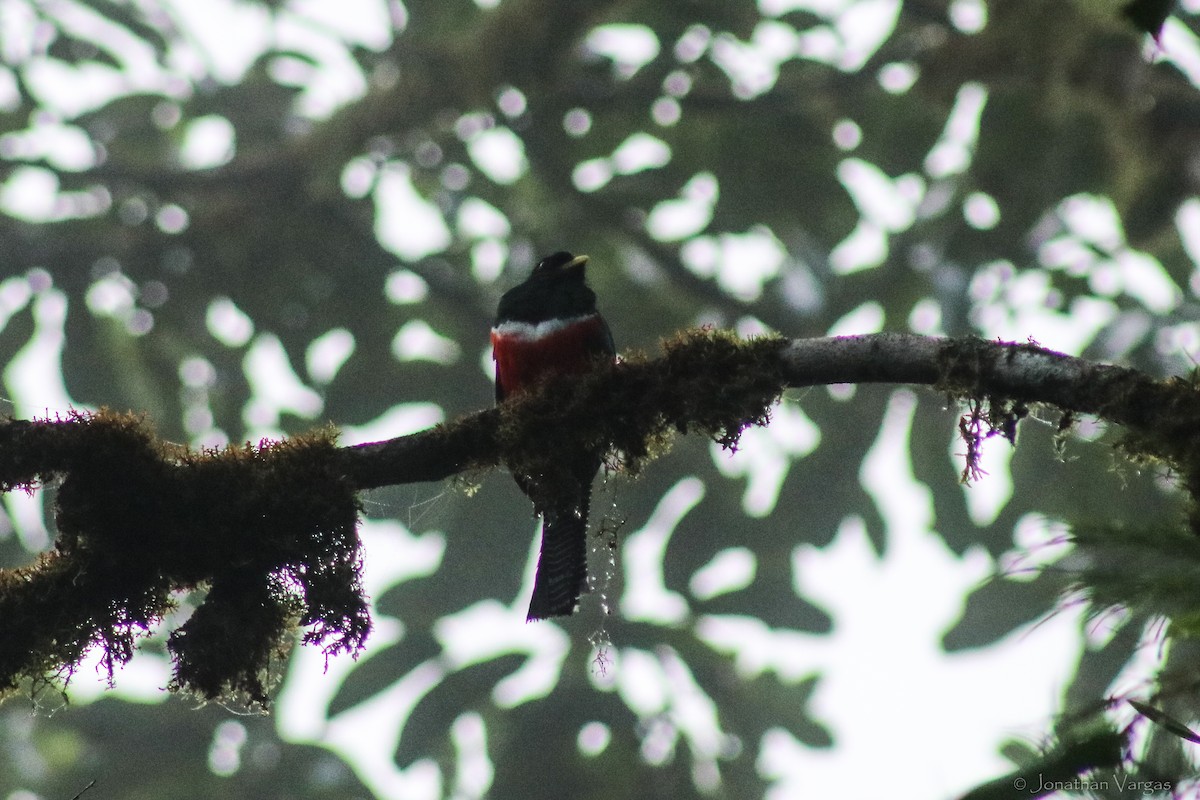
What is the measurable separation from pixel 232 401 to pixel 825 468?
11.1ft

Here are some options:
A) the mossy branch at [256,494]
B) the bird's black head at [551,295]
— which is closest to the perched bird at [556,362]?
the bird's black head at [551,295]

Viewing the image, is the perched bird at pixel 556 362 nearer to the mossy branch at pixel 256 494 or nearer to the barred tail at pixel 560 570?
the barred tail at pixel 560 570

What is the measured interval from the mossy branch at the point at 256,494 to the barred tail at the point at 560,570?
0.86 m

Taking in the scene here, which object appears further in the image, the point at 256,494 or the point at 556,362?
the point at 556,362

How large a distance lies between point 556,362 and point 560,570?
0.78 m

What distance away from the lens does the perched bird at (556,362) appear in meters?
3.24

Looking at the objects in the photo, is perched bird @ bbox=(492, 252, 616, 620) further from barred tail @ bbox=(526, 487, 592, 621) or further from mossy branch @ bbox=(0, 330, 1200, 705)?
mossy branch @ bbox=(0, 330, 1200, 705)

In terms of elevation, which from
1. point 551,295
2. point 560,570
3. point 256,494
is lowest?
point 560,570

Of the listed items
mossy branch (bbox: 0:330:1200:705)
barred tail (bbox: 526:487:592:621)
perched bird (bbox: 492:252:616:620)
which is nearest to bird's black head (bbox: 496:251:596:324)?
perched bird (bbox: 492:252:616:620)

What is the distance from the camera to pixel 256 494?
294 cm

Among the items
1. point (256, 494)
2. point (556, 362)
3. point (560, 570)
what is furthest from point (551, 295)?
point (256, 494)

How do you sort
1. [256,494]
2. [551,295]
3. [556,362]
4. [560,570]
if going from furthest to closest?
1. [551,295]
2. [556,362]
3. [560,570]
4. [256,494]

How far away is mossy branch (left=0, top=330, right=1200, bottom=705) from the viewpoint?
2.84 metres

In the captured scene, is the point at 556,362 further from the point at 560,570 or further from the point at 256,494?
the point at 256,494
